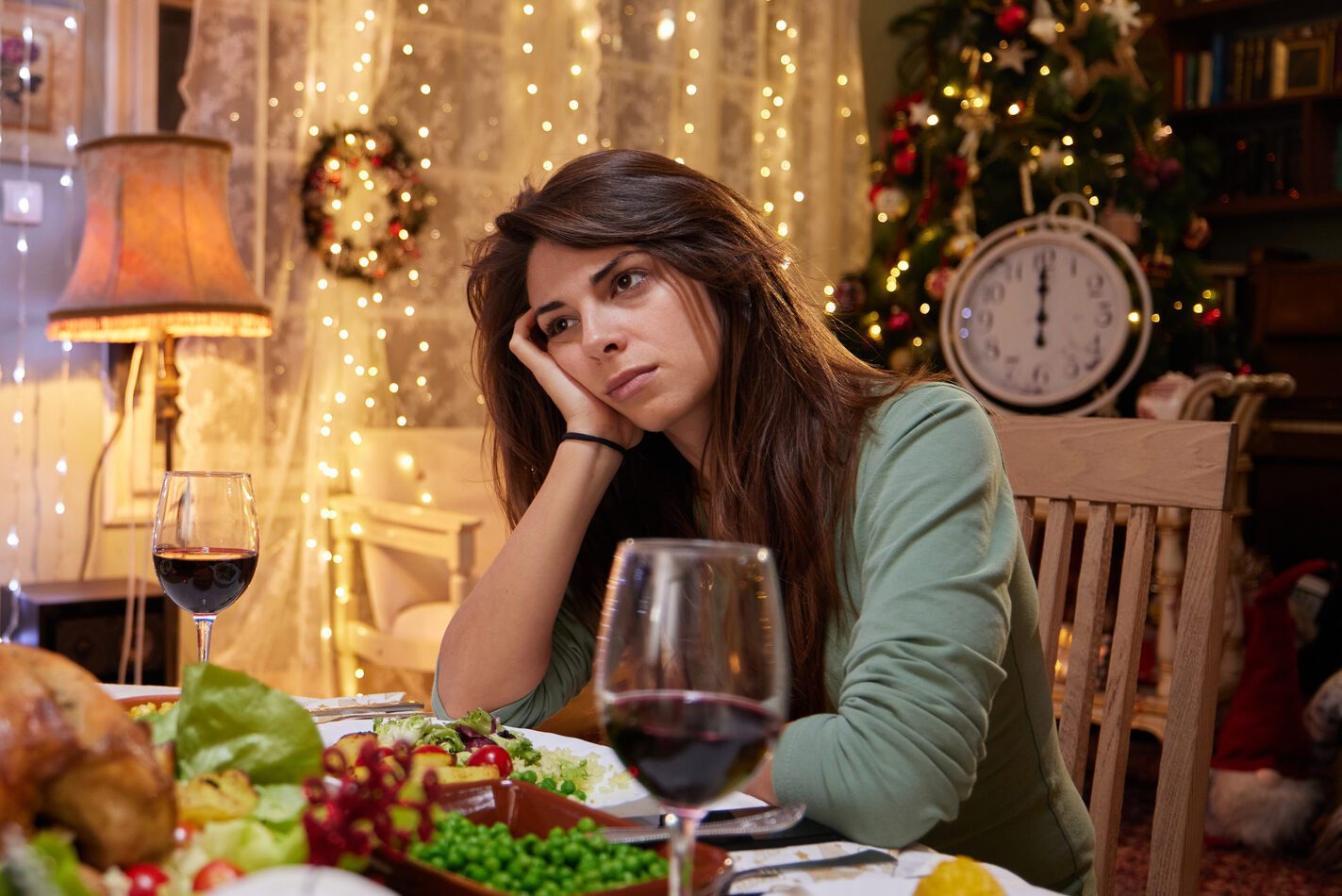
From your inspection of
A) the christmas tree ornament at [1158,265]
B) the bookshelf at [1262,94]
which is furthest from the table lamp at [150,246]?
the bookshelf at [1262,94]

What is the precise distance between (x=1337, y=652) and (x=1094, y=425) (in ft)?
11.6

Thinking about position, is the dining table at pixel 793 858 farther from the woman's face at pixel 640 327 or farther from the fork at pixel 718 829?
the woman's face at pixel 640 327

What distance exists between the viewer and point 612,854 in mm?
674

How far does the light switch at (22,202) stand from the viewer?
→ 3.08 m

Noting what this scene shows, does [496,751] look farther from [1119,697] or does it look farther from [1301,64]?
[1301,64]

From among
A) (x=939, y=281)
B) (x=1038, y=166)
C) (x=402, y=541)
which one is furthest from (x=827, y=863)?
(x=1038, y=166)

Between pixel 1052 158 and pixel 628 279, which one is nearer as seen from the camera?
pixel 628 279

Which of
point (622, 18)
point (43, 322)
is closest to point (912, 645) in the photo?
point (43, 322)

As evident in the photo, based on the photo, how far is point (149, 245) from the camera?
2.74m

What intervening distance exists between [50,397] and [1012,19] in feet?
10.0

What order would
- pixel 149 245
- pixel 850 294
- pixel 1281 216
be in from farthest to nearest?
1. pixel 1281 216
2. pixel 850 294
3. pixel 149 245

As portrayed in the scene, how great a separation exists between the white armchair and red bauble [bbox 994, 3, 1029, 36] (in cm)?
217

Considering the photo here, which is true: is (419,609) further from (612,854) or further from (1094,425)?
(612,854)

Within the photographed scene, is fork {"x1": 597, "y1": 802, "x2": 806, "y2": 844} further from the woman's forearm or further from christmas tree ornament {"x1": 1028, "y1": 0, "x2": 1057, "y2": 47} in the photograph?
christmas tree ornament {"x1": 1028, "y1": 0, "x2": 1057, "y2": 47}
